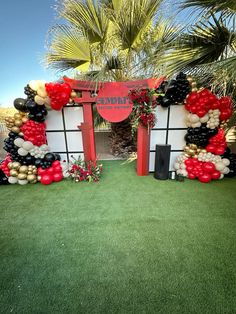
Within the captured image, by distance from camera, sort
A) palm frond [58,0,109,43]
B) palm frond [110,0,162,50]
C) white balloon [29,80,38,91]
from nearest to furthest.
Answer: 1. palm frond [110,0,162,50]
2. palm frond [58,0,109,43]
3. white balloon [29,80,38,91]

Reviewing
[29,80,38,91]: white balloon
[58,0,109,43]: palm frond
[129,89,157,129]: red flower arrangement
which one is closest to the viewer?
[58,0,109,43]: palm frond

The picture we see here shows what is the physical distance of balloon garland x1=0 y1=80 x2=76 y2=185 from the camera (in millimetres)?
2969

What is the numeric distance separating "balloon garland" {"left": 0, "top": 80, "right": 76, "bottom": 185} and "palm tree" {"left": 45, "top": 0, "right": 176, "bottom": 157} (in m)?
0.66

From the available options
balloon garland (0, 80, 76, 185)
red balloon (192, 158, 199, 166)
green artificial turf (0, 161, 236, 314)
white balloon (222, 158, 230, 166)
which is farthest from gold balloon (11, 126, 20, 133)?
white balloon (222, 158, 230, 166)

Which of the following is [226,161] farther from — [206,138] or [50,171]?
[50,171]

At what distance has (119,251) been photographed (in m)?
1.65

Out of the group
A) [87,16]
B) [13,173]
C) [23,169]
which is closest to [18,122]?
[23,169]

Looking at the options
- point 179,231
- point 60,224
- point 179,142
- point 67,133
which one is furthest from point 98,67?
point 179,231

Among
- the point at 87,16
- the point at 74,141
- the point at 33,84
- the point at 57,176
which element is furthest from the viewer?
the point at 74,141

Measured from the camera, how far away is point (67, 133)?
11.9ft

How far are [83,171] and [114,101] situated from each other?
1668 millimetres

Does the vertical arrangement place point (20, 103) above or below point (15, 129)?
above

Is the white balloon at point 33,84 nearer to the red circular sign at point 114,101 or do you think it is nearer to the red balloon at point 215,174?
the red circular sign at point 114,101

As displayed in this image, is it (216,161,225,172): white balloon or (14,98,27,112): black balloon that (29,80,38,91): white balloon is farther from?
(216,161,225,172): white balloon
